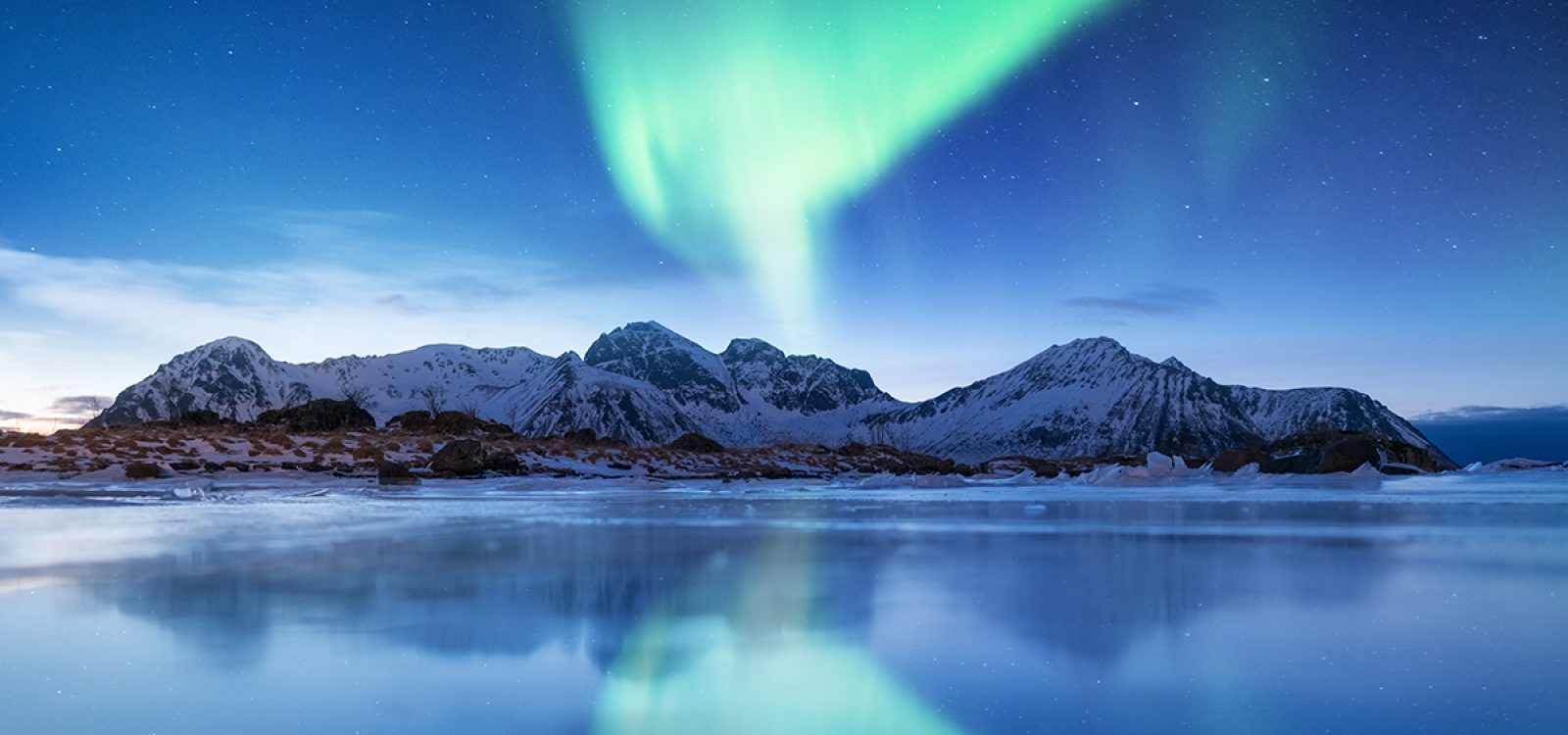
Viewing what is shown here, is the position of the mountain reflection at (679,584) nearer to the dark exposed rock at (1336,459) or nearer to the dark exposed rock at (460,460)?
the dark exposed rock at (1336,459)

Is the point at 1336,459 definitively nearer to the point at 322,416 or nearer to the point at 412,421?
the point at 412,421

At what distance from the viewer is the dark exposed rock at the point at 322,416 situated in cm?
6400

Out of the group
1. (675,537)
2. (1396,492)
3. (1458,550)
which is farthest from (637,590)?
(1396,492)

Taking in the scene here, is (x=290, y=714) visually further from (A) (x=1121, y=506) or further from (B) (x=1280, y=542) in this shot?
(A) (x=1121, y=506)

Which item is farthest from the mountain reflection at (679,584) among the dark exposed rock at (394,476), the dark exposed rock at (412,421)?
the dark exposed rock at (412,421)

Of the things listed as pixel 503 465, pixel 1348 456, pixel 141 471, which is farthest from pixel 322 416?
pixel 1348 456

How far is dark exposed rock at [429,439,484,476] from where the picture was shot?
1278 inches

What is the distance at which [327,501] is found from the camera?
52.5 feet

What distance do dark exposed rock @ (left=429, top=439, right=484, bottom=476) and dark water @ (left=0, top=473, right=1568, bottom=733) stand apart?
24599mm

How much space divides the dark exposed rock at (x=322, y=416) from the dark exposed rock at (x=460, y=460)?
3345cm

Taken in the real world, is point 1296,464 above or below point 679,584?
above

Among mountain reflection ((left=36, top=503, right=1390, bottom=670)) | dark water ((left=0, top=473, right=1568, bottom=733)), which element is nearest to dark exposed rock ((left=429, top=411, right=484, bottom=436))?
mountain reflection ((left=36, top=503, right=1390, bottom=670))

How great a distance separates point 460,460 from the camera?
1299 inches

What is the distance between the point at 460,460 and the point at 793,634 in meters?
31.2
